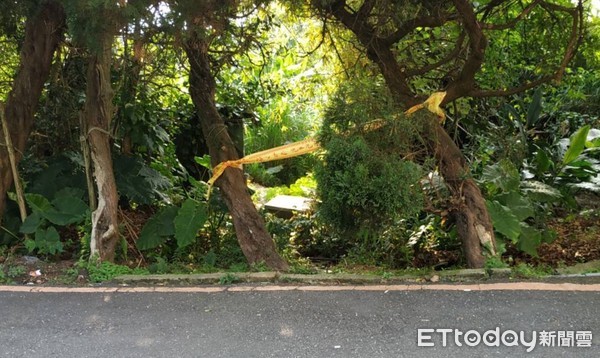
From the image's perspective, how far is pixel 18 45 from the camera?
656 centimetres

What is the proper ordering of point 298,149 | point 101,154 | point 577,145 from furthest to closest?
point 577,145, point 101,154, point 298,149

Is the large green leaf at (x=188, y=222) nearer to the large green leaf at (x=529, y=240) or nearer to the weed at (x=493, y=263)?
the weed at (x=493, y=263)

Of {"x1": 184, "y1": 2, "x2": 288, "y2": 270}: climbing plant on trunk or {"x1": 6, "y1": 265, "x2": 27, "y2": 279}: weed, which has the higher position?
{"x1": 184, "y1": 2, "x2": 288, "y2": 270}: climbing plant on trunk

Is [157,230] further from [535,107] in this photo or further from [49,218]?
[535,107]

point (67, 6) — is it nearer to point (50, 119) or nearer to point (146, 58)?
point (146, 58)

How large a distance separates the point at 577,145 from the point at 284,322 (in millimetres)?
4937

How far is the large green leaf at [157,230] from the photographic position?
618 cm

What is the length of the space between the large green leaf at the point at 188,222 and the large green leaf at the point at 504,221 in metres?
2.90

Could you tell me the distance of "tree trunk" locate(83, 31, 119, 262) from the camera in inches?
224

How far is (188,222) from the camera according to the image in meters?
6.01

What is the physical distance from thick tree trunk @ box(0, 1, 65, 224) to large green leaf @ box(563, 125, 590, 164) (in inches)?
239

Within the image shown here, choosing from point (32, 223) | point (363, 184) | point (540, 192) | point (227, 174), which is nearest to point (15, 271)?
point (32, 223)

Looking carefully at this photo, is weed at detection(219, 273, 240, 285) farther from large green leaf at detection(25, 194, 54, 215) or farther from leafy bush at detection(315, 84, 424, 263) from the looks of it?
large green leaf at detection(25, 194, 54, 215)

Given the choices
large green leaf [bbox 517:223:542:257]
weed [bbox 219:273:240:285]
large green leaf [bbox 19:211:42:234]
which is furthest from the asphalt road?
large green leaf [bbox 517:223:542:257]
